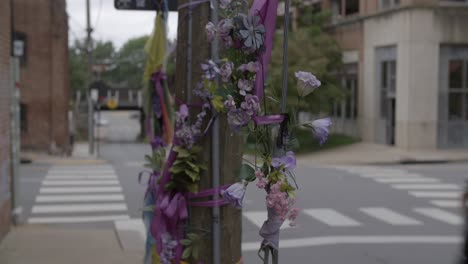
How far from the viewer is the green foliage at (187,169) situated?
14.8 ft

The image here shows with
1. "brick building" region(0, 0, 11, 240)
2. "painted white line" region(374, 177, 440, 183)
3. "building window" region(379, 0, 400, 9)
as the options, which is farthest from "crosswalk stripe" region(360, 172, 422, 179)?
"brick building" region(0, 0, 11, 240)

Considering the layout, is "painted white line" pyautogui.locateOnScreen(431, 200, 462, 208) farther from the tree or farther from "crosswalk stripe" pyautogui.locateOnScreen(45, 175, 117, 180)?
the tree

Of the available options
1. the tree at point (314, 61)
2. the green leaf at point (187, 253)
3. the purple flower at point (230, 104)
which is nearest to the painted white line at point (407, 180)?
the tree at point (314, 61)

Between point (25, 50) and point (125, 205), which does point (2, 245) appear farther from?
point (25, 50)

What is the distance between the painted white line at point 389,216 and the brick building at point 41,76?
2143 centimetres

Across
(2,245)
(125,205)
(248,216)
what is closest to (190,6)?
(2,245)

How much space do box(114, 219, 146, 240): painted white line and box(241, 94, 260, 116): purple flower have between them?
7177mm

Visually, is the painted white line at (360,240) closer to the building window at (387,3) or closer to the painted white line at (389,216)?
the painted white line at (389,216)

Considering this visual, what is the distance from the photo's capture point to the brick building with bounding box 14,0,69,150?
31.7 meters

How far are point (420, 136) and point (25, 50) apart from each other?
18.0m

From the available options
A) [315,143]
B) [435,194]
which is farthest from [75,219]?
[315,143]

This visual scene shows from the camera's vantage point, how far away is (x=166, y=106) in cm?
710

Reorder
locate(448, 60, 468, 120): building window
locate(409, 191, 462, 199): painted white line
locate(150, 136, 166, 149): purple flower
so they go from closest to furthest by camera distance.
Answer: locate(150, 136, 166, 149): purple flower → locate(409, 191, 462, 199): painted white line → locate(448, 60, 468, 120): building window

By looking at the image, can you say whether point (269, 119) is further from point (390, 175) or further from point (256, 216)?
point (390, 175)
